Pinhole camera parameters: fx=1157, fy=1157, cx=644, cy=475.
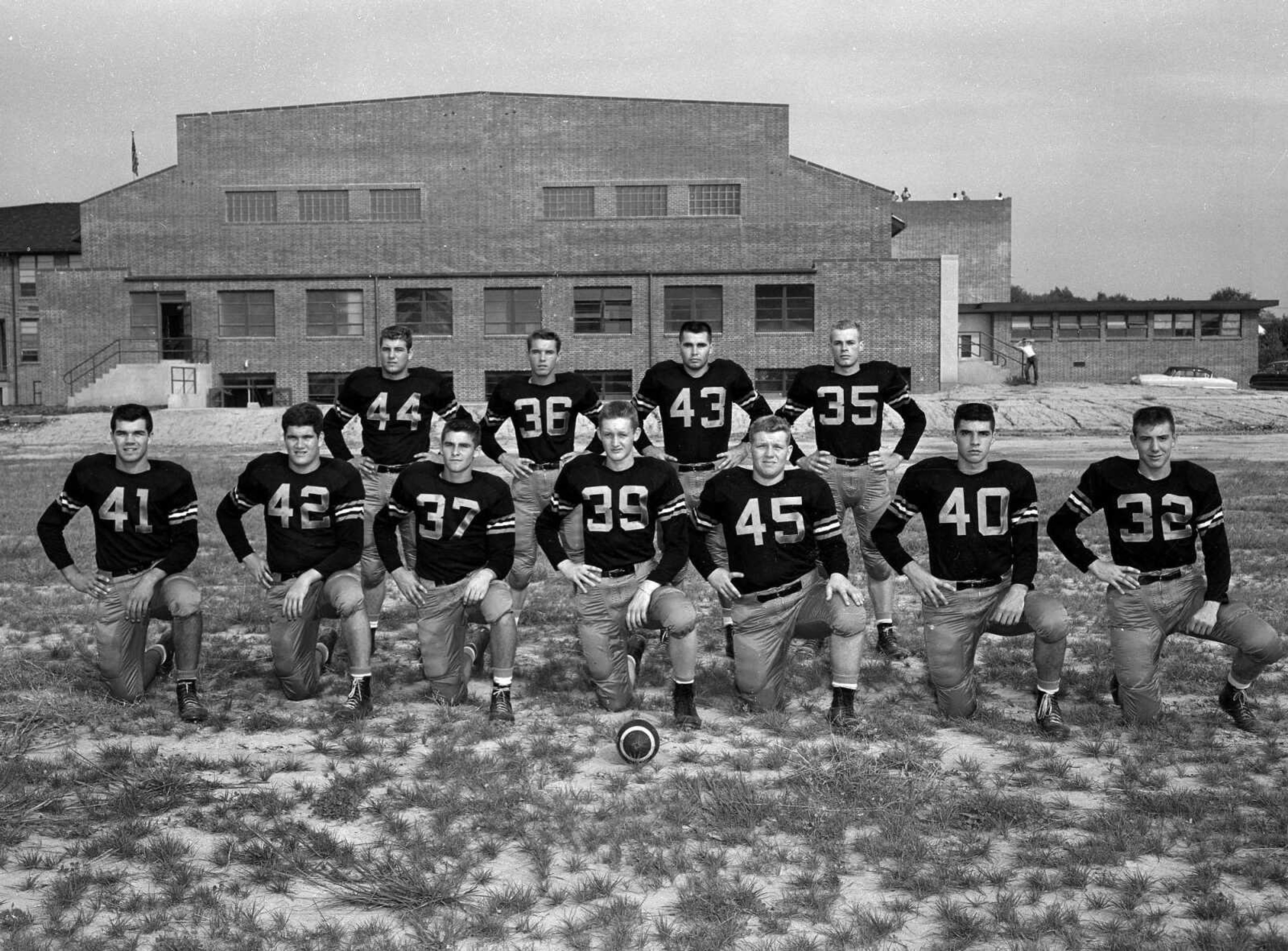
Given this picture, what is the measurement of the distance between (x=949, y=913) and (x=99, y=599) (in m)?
5.40

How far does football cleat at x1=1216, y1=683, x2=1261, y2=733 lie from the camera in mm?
6312

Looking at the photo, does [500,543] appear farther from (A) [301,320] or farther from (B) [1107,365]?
(B) [1107,365]

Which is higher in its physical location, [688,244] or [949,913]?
[688,244]

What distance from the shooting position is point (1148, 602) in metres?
6.61

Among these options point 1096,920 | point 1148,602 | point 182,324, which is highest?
point 182,324

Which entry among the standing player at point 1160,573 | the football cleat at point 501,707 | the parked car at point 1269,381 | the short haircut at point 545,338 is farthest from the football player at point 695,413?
the parked car at point 1269,381

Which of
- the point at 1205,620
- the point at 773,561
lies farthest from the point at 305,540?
the point at 1205,620

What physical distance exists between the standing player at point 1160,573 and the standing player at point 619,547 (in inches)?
94.5

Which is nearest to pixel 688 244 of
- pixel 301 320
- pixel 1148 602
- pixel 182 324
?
pixel 301 320

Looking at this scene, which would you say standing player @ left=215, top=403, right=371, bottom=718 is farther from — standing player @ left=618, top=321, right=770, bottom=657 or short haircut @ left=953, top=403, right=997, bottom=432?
short haircut @ left=953, top=403, right=997, bottom=432

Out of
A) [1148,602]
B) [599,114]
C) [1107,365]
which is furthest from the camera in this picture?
[1107,365]

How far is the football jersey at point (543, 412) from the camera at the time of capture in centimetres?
868

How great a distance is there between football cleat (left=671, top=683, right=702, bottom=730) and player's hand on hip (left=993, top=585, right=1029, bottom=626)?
72.1 inches

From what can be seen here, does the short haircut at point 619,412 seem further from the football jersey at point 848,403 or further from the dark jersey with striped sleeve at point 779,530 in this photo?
the football jersey at point 848,403
